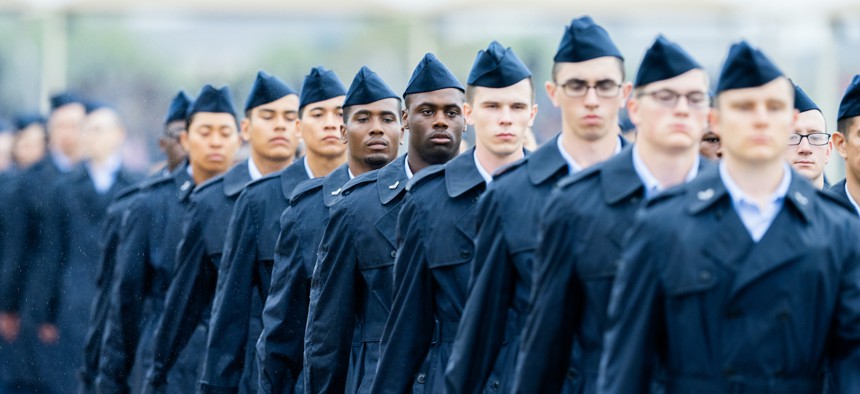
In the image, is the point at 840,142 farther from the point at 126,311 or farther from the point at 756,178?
the point at 126,311

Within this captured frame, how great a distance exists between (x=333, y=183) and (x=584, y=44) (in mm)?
2574

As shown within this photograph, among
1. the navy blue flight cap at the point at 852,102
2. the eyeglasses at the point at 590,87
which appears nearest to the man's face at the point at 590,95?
the eyeglasses at the point at 590,87

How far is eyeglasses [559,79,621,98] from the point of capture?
24.5 ft

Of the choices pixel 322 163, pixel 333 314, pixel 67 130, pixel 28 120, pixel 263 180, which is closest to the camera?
pixel 333 314

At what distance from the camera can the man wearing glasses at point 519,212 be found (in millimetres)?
7352

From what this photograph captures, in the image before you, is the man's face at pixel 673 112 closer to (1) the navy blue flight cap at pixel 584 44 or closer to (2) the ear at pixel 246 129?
(1) the navy blue flight cap at pixel 584 44

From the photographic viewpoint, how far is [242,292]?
1030 cm

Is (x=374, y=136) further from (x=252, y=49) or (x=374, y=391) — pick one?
(x=252, y=49)

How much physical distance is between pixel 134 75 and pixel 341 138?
39.7 ft

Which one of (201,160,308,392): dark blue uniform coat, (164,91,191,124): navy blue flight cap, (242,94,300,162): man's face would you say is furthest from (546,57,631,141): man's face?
(164,91,191,124): navy blue flight cap

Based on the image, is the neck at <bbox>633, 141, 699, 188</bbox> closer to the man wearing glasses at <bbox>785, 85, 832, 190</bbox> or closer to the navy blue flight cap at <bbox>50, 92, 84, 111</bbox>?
the man wearing glasses at <bbox>785, 85, 832, 190</bbox>

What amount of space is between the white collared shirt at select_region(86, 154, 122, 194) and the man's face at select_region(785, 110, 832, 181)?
788 cm

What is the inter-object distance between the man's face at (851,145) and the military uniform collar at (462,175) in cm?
212

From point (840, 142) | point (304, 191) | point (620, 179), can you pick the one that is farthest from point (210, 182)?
point (620, 179)
